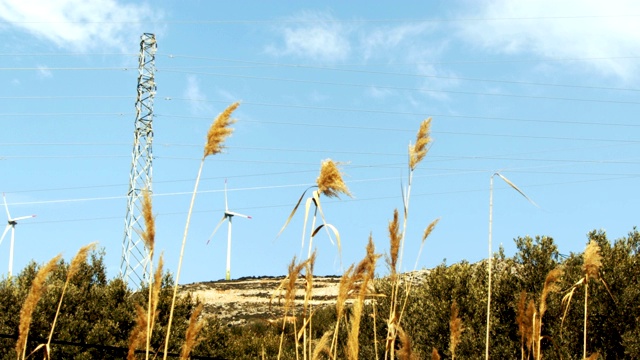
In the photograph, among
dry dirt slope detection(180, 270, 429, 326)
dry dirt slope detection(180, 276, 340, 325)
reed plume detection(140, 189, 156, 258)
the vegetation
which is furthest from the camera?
dry dirt slope detection(180, 276, 340, 325)

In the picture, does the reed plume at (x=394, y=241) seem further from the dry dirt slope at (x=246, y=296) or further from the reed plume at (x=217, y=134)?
the dry dirt slope at (x=246, y=296)

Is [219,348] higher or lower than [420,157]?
lower

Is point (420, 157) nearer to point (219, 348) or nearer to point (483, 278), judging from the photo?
point (483, 278)

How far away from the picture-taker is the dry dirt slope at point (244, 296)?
7269cm

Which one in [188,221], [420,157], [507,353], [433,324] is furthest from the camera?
[433,324]

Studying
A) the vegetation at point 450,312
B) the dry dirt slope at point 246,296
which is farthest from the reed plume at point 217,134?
the dry dirt slope at point 246,296

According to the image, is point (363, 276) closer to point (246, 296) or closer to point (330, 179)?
point (330, 179)

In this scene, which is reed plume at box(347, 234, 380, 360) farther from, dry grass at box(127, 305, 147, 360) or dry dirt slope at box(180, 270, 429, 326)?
dry dirt slope at box(180, 270, 429, 326)

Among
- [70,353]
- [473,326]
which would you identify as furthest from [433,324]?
[70,353]

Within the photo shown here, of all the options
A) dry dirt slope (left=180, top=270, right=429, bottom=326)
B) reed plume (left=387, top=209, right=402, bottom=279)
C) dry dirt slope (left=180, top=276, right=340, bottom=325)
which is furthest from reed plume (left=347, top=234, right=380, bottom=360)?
dry dirt slope (left=180, top=276, right=340, bottom=325)

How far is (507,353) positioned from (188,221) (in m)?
30.3

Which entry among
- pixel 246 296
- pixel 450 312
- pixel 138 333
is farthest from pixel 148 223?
pixel 246 296

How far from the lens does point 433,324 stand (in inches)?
1467

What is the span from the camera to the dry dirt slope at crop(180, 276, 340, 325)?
72.7m
